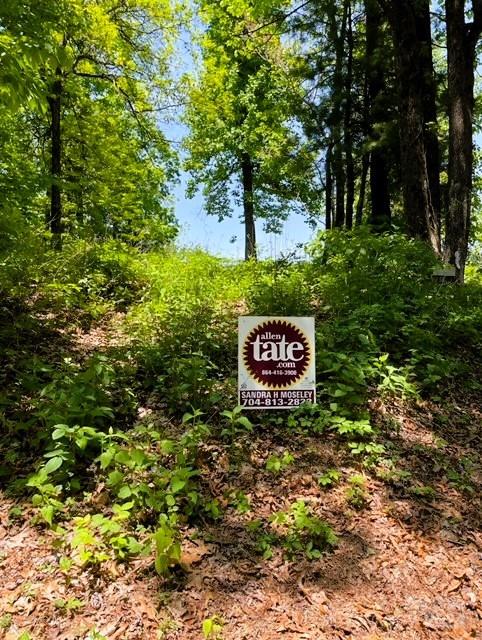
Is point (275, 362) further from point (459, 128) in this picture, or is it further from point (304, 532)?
point (459, 128)

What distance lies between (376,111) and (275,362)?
7.40m

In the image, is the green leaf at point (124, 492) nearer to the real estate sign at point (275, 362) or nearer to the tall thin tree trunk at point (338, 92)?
the real estate sign at point (275, 362)

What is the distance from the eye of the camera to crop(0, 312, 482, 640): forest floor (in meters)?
2.13

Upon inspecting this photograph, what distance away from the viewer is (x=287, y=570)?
2.44 metres

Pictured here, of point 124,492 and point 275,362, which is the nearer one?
point 124,492

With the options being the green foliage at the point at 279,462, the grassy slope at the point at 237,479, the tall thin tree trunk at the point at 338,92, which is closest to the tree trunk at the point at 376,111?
the tall thin tree trunk at the point at 338,92

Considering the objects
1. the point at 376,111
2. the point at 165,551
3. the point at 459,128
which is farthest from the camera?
the point at 376,111

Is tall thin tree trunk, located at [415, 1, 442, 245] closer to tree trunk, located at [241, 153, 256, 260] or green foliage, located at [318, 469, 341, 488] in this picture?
green foliage, located at [318, 469, 341, 488]

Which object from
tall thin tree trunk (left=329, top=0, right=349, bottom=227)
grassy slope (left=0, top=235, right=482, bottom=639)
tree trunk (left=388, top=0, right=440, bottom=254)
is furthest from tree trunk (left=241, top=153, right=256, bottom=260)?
grassy slope (left=0, top=235, right=482, bottom=639)

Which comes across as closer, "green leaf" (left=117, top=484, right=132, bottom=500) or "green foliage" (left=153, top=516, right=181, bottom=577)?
"green foliage" (left=153, top=516, right=181, bottom=577)

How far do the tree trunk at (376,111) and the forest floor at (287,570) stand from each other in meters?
6.41

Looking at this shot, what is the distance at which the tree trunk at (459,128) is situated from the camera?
640 centimetres

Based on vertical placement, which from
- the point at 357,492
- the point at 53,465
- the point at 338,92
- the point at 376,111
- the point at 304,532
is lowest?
the point at 304,532

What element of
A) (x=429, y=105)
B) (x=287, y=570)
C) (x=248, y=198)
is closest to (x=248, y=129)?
(x=248, y=198)
